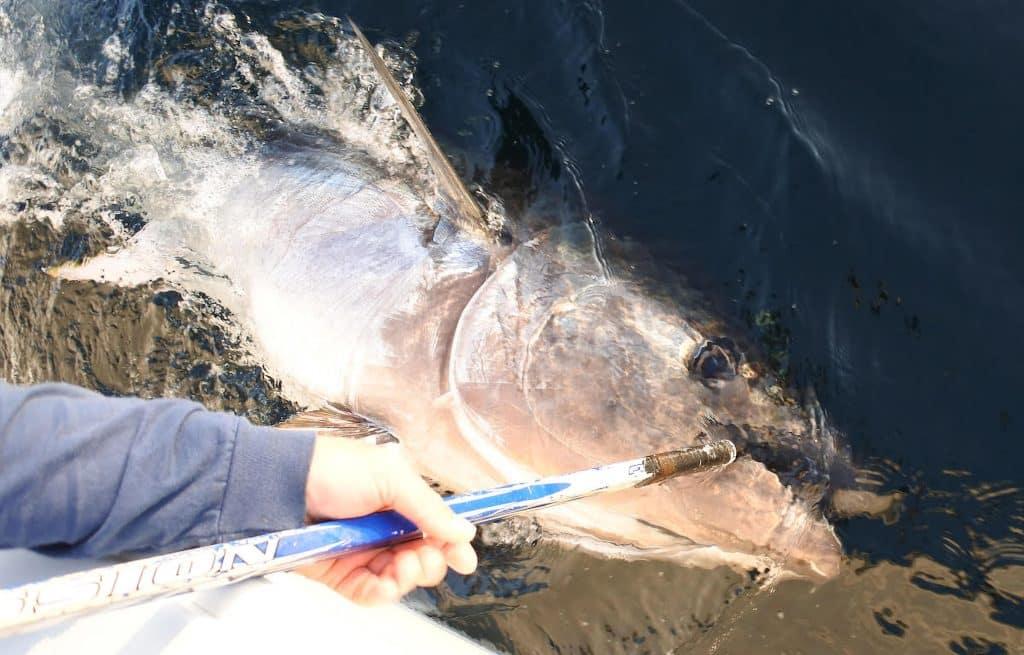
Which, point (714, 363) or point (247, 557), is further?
point (714, 363)

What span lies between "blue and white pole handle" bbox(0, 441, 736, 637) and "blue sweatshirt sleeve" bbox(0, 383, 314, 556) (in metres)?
0.13

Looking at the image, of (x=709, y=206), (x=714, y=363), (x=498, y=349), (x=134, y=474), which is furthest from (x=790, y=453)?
(x=134, y=474)

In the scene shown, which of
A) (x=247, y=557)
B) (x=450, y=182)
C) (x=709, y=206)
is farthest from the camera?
(x=709, y=206)

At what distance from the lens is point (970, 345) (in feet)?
9.18

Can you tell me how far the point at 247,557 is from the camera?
1.41m

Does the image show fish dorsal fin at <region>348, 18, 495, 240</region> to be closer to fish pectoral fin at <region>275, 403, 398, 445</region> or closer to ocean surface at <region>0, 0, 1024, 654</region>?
ocean surface at <region>0, 0, 1024, 654</region>

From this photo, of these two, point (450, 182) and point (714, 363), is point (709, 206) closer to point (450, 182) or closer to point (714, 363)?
point (714, 363)

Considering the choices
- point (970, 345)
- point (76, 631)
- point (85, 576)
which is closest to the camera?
point (85, 576)

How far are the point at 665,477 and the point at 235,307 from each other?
163 centimetres

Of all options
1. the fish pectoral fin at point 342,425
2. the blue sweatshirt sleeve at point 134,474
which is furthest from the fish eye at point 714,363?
the blue sweatshirt sleeve at point 134,474

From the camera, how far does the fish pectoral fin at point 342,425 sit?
8.18 ft

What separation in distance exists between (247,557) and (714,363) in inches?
61.3

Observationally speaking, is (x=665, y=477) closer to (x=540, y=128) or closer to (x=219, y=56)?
(x=540, y=128)

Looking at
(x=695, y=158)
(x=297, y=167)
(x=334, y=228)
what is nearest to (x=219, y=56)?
(x=297, y=167)
